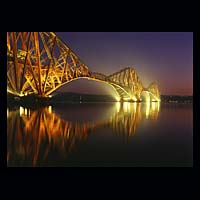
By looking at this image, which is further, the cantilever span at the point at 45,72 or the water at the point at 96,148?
the cantilever span at the point at 45,72

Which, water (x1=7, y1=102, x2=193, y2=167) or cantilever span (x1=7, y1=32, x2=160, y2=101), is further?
cantilever span (x1=7, y1=32, x2=160, y2=101)

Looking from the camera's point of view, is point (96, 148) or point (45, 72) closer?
point (96, 148)
